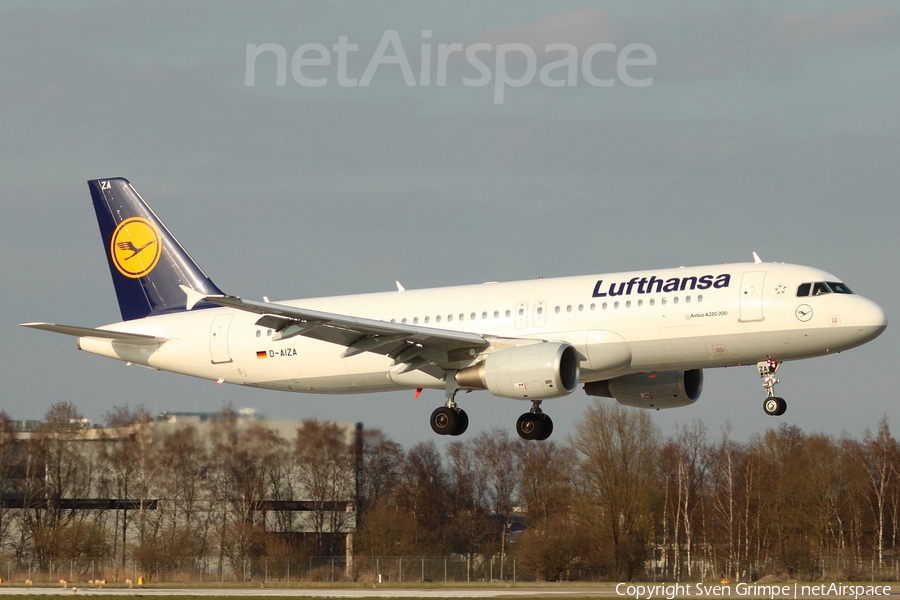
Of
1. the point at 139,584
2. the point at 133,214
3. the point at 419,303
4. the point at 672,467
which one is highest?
the point at 133,214

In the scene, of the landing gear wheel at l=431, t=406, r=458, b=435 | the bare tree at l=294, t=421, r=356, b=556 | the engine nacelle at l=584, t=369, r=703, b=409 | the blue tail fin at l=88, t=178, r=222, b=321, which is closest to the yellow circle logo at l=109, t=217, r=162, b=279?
the blue tail fin at l=88, t=178, r=222, b=321

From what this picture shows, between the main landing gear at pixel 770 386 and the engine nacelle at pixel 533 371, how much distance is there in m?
5.18

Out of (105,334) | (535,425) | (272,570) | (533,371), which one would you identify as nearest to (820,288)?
(533,371)

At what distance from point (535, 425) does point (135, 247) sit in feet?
51.9

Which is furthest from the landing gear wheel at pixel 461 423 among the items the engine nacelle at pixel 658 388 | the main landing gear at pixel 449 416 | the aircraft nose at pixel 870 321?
the aircraft nose at pixel 870 321

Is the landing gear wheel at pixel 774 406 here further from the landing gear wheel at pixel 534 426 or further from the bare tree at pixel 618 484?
the bare tree at pixel 618 484

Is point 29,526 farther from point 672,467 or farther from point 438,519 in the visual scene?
point 672,467

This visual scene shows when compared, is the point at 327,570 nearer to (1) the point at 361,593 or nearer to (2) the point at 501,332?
(1) the point at 361,593

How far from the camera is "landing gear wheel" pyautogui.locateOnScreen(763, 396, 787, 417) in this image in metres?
36.9

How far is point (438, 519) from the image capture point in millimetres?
65562

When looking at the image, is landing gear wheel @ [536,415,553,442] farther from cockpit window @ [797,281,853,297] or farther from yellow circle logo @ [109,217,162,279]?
yellow circle logo @ [109,217,162,279]

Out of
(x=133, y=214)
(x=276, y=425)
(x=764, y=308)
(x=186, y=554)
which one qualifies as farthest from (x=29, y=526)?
(x=764, y=308)

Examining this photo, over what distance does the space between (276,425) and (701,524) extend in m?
25.4

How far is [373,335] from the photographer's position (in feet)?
129
